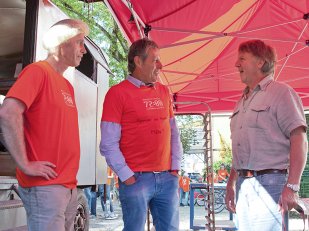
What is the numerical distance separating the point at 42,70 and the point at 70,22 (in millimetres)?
402

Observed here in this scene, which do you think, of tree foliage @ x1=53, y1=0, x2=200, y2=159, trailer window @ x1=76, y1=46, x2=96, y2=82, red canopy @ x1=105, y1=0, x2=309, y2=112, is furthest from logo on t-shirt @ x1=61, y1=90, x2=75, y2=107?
tree foliage @ x1=53, y1=0, x2=200, y2=159

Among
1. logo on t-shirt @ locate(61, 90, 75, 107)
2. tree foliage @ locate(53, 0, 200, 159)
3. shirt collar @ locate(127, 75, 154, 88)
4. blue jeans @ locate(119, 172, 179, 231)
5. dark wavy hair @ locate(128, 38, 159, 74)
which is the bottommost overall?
blue jeans @ locate(119, 172, 179, 231)

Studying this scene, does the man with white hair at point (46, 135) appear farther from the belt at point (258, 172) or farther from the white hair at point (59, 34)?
the belt at point (258, 172)

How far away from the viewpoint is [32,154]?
6.16 feet

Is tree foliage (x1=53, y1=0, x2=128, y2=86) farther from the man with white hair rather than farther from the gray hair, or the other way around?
the man with white hair

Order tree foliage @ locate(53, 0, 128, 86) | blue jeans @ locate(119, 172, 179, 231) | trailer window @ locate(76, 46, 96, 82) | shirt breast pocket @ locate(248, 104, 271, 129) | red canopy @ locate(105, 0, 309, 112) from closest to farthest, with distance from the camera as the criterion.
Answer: shirt breast pocket @ locate(248, 104, 271, 129), blue jeans @ locate(119, 172, 179, 231), trailer window @ locate(76, 46, 96, 82), red canopy @ locate(105, 0, 309, 112), tree foliage @ locate(53, 0, 128, 86)

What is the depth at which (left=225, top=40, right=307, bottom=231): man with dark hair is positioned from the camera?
218cm

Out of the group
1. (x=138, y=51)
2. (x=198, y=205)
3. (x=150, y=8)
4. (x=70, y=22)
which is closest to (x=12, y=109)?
(x=70, y=22)

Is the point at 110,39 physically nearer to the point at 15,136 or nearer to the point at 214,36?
the point at 214,36

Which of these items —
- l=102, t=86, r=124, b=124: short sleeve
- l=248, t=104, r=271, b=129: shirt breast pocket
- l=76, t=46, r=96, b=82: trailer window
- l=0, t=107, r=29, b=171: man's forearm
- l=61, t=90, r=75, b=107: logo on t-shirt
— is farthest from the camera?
l=76, t=46, r=96, b=82: trailer window

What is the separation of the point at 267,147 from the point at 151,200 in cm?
95

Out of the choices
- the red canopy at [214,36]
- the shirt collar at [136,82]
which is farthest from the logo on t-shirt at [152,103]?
the red canopy at [214,36]

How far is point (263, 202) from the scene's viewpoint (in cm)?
222

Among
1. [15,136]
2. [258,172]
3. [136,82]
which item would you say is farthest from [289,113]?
[15,136]
